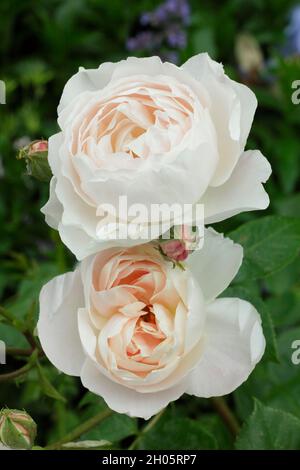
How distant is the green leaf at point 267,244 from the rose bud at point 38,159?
27 centimetres

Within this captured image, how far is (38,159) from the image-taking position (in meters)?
0.64

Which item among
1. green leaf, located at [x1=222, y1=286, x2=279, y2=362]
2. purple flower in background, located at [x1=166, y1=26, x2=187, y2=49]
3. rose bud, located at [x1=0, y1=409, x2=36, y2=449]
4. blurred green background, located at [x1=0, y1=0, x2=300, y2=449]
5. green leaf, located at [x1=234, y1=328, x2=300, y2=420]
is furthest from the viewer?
purple flower in background, located at [x1=166, y1=26, x2=187, y2=49]

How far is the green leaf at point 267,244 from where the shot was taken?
2.66ft

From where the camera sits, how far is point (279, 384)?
103 centimetres

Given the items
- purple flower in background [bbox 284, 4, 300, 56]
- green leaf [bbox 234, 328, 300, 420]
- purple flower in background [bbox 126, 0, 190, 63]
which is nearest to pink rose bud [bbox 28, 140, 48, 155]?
green leaf [bbox 234, 328, 300, 420]

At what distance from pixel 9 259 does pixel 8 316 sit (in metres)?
0.88

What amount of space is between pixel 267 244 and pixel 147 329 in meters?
0.30

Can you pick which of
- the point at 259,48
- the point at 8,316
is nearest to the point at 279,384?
the point at 8,316

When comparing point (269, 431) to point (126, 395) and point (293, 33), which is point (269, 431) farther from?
point (293, 33)

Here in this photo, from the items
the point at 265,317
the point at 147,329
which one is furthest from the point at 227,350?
the point at 265,317

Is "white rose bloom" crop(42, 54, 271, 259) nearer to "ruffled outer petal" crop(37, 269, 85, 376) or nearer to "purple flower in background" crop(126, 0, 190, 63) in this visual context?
"ruffled outer petal" crop(37, 269, 85, 376)

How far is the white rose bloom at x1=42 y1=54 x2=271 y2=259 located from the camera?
53cm

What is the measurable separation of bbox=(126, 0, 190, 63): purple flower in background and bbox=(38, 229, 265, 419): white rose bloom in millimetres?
1180

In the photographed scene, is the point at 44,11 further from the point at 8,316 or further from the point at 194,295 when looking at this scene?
the point at 194,295
